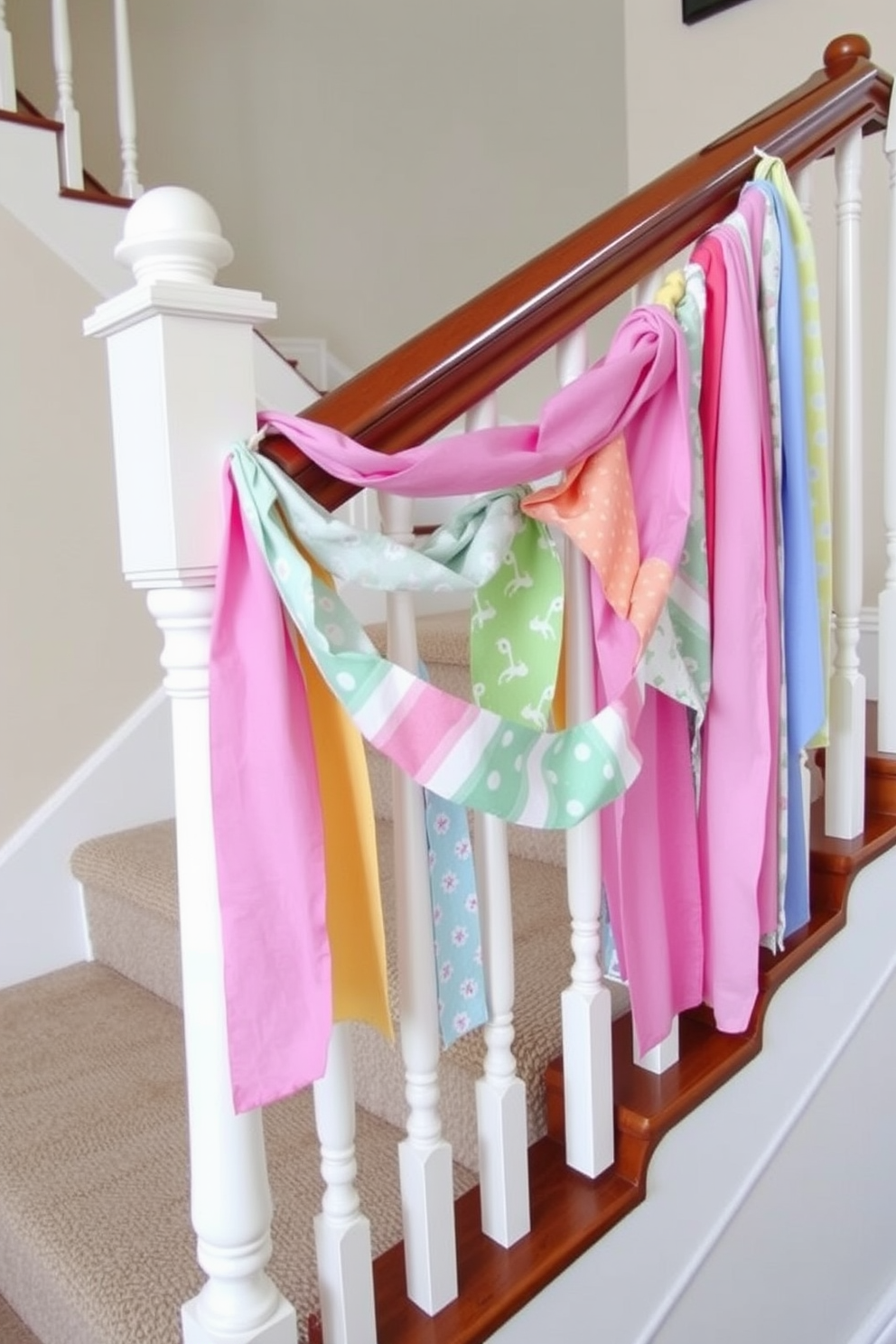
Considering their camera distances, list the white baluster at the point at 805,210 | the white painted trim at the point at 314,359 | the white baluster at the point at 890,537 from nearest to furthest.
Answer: the white baluster at the point at 805,210, the white baluster at the point at 890,537, the white painted trim at the point at 314,359

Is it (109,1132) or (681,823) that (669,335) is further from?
(109,1132)

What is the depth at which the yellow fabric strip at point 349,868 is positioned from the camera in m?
0.72

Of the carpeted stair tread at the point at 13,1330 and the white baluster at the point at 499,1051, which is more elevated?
the white baluster at the point at 499,1051

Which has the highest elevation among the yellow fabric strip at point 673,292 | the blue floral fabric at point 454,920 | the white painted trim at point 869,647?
the yellow fabric strip at point 673,292

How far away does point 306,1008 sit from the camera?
2.25 ft

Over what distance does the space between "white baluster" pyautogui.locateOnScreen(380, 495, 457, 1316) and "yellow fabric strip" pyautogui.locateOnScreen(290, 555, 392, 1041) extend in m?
0.04

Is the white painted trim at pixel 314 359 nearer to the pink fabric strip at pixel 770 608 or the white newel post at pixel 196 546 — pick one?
the pink fabric strip at pixel 770 608

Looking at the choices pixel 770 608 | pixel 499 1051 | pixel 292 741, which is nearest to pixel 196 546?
pixel 292 741

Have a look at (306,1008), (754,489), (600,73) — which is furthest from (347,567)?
(600,73)

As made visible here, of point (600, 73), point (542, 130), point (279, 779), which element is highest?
point (600, 73)

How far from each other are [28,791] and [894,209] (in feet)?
5.13

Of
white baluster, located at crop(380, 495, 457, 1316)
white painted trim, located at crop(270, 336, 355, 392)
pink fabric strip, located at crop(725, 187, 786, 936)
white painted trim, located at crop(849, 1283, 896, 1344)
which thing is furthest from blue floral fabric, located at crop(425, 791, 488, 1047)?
white painted trim, located at crop(270, 336, 355, 392)

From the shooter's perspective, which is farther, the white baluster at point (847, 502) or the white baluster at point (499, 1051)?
the white baluster at point (847, 502)

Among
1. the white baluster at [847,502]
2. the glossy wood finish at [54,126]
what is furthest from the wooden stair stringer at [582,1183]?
the glossy wood finish at [54,126]
